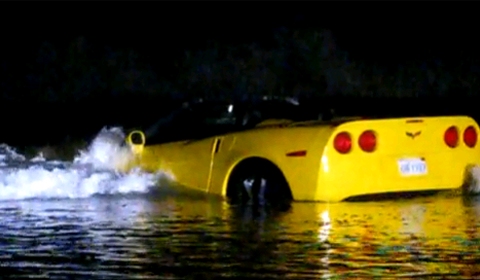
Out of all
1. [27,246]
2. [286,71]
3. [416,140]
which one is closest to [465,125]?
[416,140]

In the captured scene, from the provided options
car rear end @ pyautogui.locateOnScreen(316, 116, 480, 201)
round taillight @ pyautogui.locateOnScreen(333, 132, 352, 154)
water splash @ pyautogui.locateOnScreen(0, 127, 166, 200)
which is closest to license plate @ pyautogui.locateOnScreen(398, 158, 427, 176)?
car rear end @ pyautogui.locateOnScreen(316, 116, 480, 201)

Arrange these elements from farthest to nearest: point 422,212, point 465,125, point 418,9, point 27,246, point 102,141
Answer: point 418,9, point 102,141, point 465,125, point 422,212, point 27,246

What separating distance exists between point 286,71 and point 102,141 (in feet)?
68.0

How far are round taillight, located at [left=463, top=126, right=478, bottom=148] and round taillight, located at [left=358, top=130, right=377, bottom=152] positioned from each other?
1086 mm

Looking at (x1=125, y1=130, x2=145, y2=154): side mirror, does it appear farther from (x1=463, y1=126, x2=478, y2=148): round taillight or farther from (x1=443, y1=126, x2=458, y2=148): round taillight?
(x1=463, y1=126, x2=478, y2=148): round taillight

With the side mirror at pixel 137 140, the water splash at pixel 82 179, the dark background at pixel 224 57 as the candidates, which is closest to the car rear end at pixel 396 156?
the water splash at pixel 82 179

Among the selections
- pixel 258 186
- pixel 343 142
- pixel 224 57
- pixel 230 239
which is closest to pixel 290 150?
pixel 343 142

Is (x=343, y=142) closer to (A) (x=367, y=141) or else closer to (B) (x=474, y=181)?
(A) (x=367, y=141)

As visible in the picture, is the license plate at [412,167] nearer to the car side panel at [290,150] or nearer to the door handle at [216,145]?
the car side panel at [290,150]

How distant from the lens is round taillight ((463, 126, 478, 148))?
45.2ft

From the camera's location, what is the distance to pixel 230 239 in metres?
11.2

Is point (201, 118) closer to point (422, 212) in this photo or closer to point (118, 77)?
point (422, 212)

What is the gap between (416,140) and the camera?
43.9ft

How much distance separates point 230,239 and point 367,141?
2.34 meters
